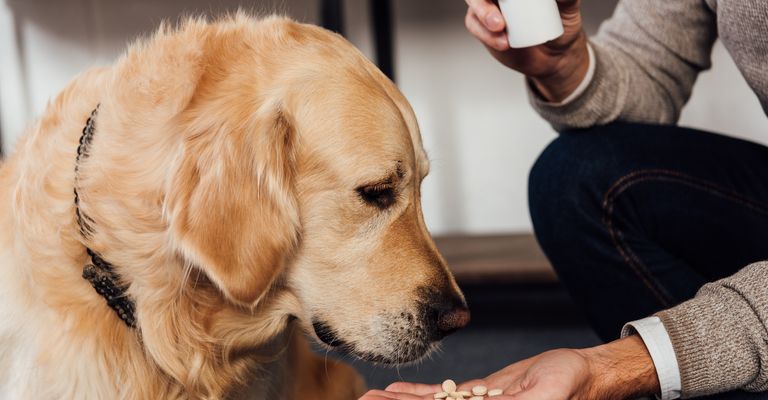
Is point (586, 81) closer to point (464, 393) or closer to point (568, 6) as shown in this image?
point (568, 6)

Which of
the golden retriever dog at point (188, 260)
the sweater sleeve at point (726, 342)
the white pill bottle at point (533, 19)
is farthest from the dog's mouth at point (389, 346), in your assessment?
the white pill bottle at point (533, 19)

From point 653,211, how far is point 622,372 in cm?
45

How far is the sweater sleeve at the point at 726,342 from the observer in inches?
40.4

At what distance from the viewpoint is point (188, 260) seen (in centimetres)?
103

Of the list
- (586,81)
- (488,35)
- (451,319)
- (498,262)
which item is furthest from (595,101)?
(498,262)

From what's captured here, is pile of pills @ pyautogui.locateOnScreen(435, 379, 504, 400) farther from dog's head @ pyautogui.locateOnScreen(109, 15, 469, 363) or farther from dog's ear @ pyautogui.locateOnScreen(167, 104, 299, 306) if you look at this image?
dog's ear @ pyautogui.locateOnScreen(167, 104, 299, 306)

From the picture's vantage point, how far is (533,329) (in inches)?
97.4

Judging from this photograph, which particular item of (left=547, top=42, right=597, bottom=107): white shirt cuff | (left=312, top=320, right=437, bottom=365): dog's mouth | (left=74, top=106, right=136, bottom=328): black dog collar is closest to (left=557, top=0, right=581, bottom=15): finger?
(left=547, top=42, right=597, bottom=107): white shirt cuff

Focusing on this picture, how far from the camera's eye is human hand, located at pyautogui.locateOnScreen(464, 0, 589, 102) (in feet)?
4.16

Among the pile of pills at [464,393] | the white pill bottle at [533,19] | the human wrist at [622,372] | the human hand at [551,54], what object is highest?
the white pill bottle at [533,19]

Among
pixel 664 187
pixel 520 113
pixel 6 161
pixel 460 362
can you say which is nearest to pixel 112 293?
pixel 6 161

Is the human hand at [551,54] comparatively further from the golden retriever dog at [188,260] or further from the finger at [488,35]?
the golden retriever dog at [188,260]

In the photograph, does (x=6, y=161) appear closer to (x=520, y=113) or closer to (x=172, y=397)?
(x=172, y=397)

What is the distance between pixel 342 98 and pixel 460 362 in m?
1.27
